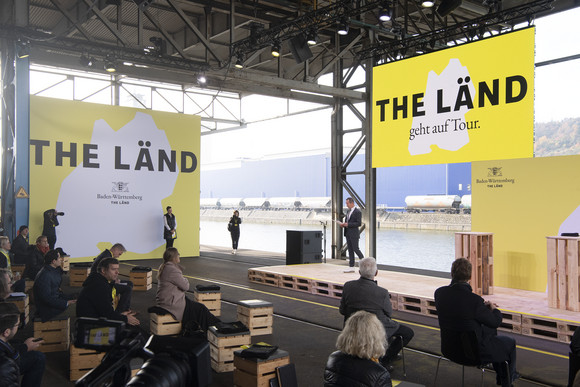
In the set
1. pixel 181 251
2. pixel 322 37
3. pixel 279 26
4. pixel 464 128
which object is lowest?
pixel 181 251

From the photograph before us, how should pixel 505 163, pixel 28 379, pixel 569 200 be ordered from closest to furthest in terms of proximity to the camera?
pixel 28 379
pixel 569 200
pixel 505 163

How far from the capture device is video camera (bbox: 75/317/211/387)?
5.93ft

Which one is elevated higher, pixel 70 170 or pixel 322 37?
pixel 322 37

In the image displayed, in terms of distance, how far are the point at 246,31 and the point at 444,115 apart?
7608 millimetres

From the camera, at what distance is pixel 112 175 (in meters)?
13.9

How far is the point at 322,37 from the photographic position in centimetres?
1430

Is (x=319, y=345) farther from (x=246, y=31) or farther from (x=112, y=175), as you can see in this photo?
(x=246, y=31)

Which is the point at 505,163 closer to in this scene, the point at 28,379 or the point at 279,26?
the point at 279,26

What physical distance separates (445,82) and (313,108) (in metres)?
7.23

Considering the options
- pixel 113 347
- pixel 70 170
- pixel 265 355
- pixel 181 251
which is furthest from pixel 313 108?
pixel 113 347

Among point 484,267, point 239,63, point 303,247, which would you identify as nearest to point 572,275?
point 484,267

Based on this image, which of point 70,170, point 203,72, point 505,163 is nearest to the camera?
point 505,163

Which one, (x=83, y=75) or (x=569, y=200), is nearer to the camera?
(x=569, y=200)

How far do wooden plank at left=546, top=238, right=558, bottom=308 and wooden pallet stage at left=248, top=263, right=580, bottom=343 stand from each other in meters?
0.12
